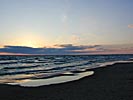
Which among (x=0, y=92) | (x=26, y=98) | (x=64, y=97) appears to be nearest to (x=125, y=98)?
(x=64, y=97)

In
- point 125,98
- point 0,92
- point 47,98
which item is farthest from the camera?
point 0,92

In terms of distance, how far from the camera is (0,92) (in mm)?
20219

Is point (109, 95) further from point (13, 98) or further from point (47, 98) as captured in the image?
point (13, 98)

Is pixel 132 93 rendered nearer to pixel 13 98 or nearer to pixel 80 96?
pixel 80 96

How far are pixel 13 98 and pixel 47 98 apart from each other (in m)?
2.44

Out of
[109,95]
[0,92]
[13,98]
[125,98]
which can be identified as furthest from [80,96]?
[0,92]

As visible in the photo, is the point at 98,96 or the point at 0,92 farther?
the point at 0,92

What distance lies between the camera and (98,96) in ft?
53.9

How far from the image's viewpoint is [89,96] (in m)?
16.6

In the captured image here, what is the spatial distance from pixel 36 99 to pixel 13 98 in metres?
1.85

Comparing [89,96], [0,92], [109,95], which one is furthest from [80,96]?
[0,92]

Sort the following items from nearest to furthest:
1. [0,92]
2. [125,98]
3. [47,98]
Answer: [125,98]
[47,98]
[0,92]

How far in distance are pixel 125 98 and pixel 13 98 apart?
742 centimetres

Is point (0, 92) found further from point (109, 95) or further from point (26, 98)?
point (109, 95)
